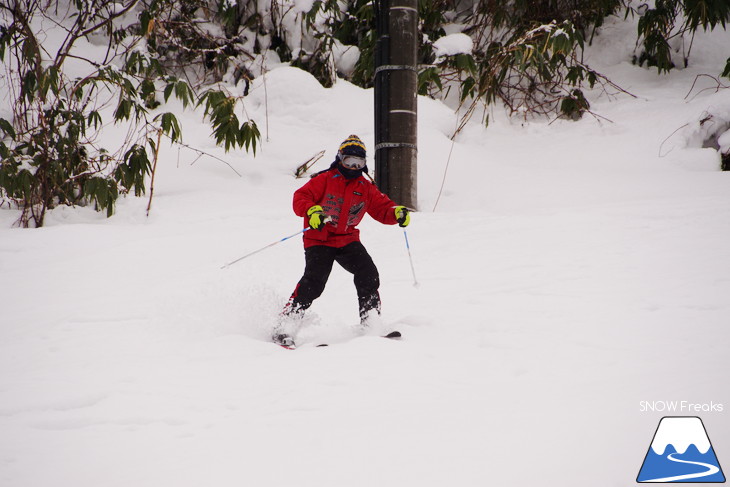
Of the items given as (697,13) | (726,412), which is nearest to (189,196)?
(726,412)

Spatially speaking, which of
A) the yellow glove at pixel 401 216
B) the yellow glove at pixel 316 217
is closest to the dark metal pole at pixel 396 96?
the yellow glove at pixel 401 216

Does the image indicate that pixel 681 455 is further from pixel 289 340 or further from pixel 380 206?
pixel 380 206

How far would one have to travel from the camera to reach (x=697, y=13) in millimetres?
6785

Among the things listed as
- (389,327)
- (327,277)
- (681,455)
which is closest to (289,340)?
(327,277)

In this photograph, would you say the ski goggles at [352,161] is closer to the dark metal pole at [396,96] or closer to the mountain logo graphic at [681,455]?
the dark metal pole at [396,96]

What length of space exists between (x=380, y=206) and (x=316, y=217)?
541mm

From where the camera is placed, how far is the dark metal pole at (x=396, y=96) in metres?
4.76

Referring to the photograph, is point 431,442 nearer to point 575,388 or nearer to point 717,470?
point 575,388

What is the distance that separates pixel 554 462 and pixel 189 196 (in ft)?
15.8

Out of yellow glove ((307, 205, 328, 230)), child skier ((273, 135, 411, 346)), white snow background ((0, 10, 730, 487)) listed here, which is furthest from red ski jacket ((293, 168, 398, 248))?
white snow background ((0, 10, 730, 487))

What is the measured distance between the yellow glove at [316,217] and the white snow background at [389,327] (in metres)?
0.59

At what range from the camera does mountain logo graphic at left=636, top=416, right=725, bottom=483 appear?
170 centimetres

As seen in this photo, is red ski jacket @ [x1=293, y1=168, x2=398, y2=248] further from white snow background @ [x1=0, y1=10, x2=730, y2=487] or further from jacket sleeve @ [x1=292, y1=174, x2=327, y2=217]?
white snow background @ [x1=0, y1=10, x2=730, y2=487]

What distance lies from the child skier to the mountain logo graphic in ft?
5.22
